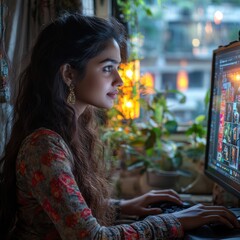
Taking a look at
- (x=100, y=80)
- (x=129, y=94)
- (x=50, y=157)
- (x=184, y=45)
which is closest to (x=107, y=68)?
(x=100, y=80)

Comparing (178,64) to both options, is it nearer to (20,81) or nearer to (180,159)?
(180,159)

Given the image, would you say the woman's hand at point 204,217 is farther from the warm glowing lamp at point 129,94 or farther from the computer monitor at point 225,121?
the warm glowing lamp at point 129,94

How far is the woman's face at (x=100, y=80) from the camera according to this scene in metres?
1.05

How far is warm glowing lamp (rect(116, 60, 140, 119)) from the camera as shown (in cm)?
175

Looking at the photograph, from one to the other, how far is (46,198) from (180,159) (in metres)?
1.10

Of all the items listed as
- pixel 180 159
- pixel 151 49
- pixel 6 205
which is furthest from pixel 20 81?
pixel 151 49

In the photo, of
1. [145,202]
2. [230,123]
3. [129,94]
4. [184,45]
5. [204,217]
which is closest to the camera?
[204,217]

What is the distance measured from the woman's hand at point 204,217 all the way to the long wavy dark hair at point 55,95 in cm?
25

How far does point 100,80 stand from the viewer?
1.05m

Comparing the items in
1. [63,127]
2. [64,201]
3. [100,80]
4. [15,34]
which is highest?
[15,34]

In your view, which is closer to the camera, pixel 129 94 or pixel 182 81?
pixel 129 94

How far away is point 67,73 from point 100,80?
0.30ft

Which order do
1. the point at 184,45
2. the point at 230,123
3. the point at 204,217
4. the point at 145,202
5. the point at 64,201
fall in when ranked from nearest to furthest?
the point at 64,201 < the point at 204,217 < the point at 230,123 < the point at 145,202 < the point at 184,45

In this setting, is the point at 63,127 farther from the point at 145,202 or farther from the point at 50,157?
the point at 145,202
